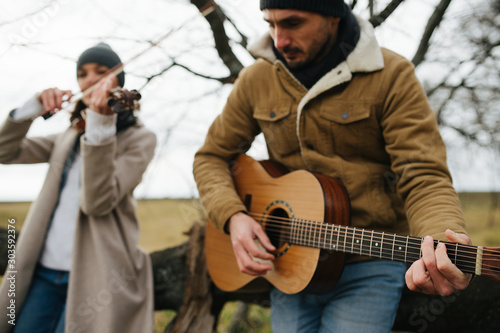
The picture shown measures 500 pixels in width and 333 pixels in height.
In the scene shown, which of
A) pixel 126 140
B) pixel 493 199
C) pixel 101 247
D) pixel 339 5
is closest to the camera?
pixel 339 5

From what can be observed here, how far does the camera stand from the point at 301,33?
6.00 ft

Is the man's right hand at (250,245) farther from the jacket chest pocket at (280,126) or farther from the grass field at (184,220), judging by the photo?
the grass field at (184,220)

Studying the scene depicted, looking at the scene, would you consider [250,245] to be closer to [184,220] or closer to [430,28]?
[184,220]

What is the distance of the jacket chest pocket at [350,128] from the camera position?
5.74 ft

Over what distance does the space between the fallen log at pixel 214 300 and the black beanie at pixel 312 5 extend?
167cm

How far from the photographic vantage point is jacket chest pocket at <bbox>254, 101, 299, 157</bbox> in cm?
196

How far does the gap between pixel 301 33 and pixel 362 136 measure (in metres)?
0.55

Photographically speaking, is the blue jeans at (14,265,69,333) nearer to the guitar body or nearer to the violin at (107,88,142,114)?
the guitar body

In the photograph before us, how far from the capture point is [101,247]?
223 centimetres

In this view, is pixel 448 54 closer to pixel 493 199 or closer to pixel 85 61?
pixel 493 199

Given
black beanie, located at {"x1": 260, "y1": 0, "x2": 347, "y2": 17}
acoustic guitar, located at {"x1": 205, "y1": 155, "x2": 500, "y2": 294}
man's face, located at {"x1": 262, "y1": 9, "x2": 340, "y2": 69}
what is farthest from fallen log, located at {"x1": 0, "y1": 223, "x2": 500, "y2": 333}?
black beanie, located at {"x1": 260, "y1": 0, "x2": 347, "y2": 17}

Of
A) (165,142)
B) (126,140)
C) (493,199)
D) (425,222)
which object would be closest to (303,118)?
(425,222)

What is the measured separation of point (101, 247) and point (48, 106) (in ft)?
2.84

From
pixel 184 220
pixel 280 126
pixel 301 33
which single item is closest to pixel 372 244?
pixel 280 126
